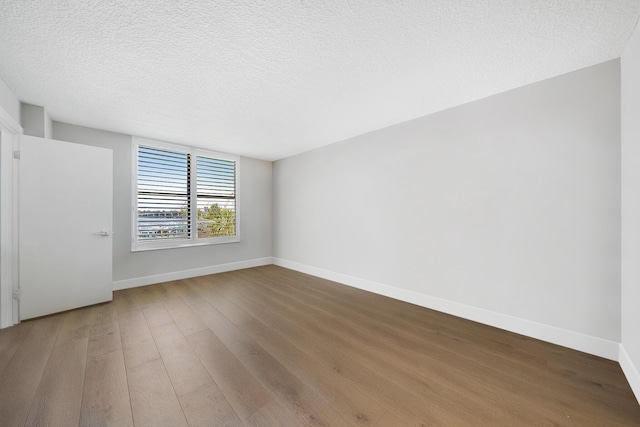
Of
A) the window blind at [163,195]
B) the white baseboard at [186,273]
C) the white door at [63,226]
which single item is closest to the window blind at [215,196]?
the window blind at [163,195]

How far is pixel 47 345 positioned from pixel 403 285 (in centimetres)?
375

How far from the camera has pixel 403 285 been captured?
3145 millimetres

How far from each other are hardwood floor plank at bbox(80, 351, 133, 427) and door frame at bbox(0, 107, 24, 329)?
151 centimetres

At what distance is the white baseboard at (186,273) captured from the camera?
3.57 m

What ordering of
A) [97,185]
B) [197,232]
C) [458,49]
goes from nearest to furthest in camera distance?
1. [458,49]
2. [97,185]
3. [197,232]

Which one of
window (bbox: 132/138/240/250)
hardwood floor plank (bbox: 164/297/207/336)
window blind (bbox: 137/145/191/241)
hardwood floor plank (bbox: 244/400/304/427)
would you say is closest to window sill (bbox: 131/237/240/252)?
window (bbox: 132/138/240/250)

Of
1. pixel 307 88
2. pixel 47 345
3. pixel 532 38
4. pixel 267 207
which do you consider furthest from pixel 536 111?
pixel 47 345

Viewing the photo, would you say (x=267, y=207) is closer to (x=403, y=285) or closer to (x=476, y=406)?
(x=403, y=285)

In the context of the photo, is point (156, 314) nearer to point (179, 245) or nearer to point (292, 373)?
point (179, 245)

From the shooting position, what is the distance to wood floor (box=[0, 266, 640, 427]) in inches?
52.3

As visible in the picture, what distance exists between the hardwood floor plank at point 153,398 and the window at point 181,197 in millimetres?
2670

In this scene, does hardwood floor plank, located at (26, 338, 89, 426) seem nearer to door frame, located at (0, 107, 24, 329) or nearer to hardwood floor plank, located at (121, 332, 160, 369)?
hardwood floor plank, located at (121, 332, 160, 369)

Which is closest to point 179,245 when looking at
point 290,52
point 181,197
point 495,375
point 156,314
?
point 181,197

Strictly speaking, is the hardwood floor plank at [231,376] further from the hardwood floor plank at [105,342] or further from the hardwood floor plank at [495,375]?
the hardwood floor plank at [495,375]
